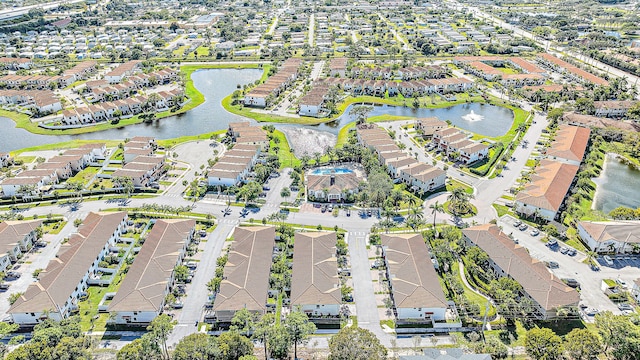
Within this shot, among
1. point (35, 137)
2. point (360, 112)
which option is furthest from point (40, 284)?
point (360, 112)

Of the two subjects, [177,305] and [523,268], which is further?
[523,268]

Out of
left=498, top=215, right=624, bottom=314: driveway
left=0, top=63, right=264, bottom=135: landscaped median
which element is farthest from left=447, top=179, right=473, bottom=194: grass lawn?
left=0, top=63, right=264, bottom=135: landscaped median

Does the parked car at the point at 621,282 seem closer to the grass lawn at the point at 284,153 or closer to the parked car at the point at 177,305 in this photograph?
the parked car at the point at 177,305

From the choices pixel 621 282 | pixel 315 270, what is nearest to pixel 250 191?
pixel 315 270

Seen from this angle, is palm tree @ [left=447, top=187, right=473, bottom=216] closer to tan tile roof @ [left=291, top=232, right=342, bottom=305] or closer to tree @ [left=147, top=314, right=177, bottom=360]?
tan tile roof @ [left=291, top=232, right=342, bottom=305]

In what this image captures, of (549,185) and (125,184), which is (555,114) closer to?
(549,185)

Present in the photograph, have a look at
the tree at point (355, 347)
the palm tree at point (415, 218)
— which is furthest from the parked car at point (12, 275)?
the palm tree at point (415, 218)
